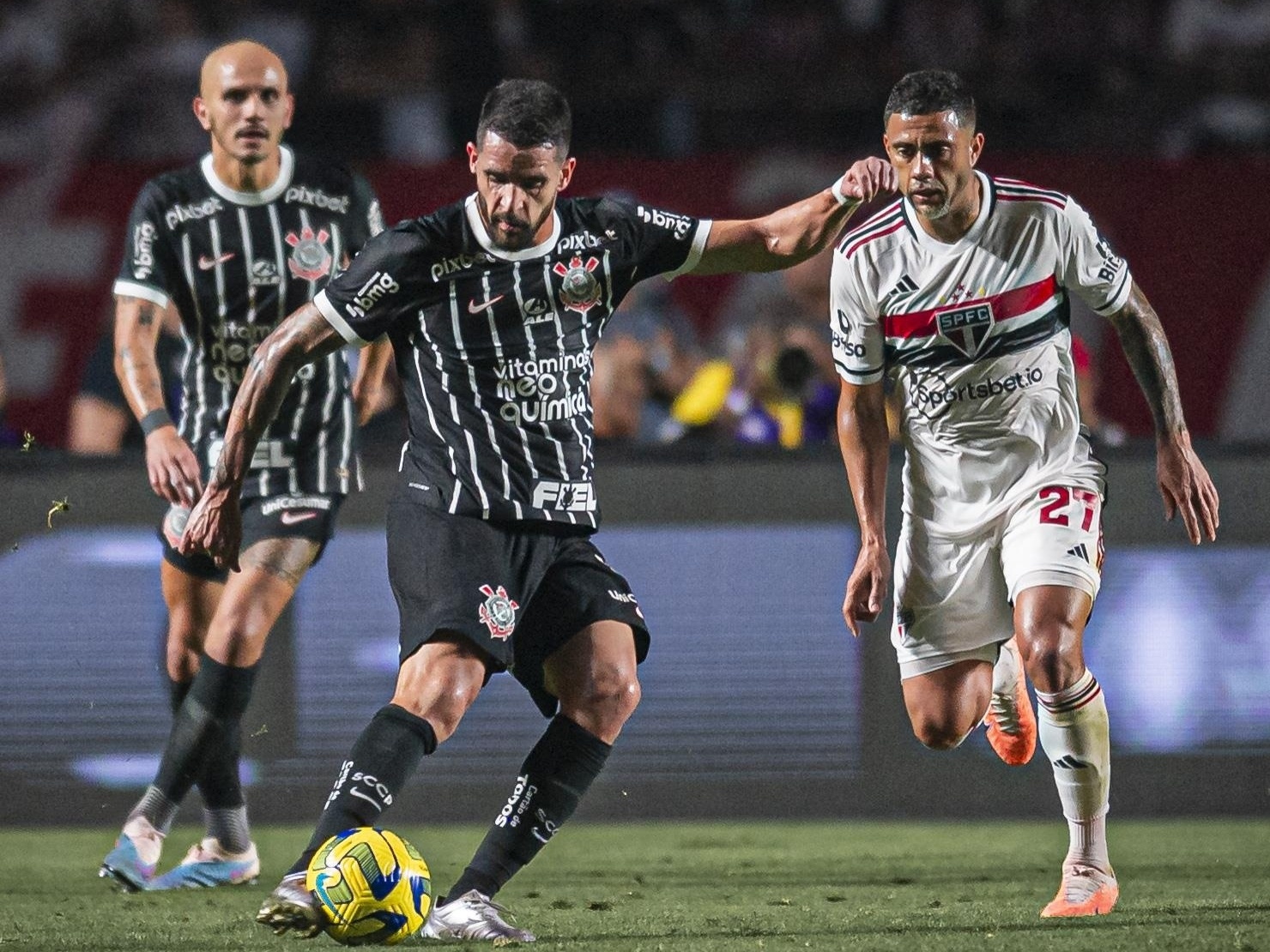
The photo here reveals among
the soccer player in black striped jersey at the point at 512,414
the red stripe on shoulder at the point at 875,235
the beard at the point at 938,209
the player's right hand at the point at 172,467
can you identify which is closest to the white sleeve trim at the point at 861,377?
the red stripe on shoulder at the point at 875,235

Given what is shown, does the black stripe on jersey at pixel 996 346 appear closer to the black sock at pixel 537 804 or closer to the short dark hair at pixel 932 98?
the short dark hair at pixel 932 98

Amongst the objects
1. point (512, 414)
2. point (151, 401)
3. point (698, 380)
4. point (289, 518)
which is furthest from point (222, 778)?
point (698, 380)

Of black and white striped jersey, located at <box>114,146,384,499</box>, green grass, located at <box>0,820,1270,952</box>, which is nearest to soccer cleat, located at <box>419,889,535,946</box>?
green grass, located at <box>0,820,1270,952</box>

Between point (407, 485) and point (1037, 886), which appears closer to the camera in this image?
point (407, 485)

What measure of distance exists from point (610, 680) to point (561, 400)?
75cm

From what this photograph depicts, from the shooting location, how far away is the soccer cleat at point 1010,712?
6.26 m

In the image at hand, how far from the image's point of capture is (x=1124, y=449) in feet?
25.9

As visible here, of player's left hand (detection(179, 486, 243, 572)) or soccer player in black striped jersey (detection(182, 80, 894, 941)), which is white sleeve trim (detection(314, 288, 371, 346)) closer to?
soccer player in black striped jersey (detection(182, 80, 894, 941))

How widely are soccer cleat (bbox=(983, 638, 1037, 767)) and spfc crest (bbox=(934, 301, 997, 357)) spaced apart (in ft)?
3.77

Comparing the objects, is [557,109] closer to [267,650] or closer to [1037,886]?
[1037,886]

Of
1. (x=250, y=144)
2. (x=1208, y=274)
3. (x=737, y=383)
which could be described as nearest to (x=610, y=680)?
(x=250, y=144)

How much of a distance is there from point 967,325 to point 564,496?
4.33 ft

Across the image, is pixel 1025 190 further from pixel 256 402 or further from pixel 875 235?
pixel 256 402

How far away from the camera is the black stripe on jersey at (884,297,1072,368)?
5.57 metres
